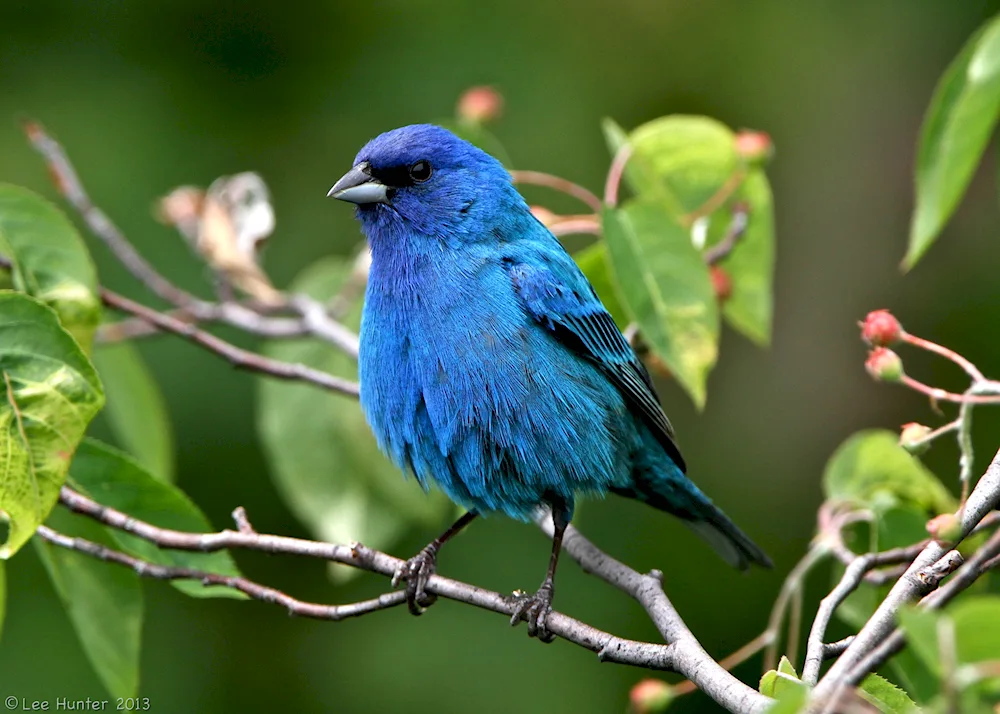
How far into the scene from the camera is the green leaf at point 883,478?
126 inches

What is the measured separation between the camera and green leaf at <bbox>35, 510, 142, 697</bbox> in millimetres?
2766

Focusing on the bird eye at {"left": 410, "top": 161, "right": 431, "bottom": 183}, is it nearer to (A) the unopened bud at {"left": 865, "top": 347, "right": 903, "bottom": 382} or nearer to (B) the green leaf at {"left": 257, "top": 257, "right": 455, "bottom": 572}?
(B) the green leaf at {"left": 257, "top": 257, "right": 455, "bottom": 572}

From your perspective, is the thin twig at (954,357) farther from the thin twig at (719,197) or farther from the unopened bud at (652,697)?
the thin twig at (719,197)

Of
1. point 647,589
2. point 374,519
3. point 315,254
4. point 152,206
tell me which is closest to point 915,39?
point 315,254

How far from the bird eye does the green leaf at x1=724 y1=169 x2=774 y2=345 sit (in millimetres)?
953

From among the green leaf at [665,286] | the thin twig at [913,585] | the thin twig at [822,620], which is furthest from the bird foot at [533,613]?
the thin twig at [913,585]

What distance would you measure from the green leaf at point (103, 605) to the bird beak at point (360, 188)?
1.26 meters

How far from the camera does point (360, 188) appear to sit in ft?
11.7

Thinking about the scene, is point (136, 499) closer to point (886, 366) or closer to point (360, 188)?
point (360, 188)

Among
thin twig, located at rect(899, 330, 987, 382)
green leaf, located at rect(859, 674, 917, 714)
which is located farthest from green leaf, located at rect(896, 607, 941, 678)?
thin twig, located at rect(899, 330, 987, 382)

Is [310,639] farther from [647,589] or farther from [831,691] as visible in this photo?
[831,691]

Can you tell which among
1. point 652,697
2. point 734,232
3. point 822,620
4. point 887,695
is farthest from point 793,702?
point 734,232

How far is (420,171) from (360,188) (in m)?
0.20

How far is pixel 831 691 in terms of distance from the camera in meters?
1.72
